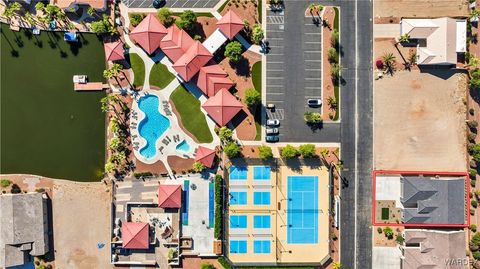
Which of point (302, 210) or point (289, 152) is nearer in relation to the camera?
point (289, 152)

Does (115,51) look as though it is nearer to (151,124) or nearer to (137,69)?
(137,69)

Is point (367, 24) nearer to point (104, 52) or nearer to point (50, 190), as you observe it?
point (104, 52)

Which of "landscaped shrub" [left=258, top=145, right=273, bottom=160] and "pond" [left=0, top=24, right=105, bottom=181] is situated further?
"pond" [left=0, top=24, right=105, bottom=181]

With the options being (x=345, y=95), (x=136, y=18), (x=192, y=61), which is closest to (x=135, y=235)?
(x=192, y=61)

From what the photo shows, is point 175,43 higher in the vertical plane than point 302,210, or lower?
higher

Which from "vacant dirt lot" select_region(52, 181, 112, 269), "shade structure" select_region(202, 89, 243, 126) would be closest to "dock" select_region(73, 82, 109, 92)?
"vacant dirt lot" select_region(52, 181, 112, 269)

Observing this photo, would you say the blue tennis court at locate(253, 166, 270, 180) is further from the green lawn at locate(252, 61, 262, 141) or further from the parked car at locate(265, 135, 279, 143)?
the green lawn at locate(252, 61, 262, 141)

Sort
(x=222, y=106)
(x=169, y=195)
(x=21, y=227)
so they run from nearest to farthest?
(x=222, y=106)
(x=21, y=227)
(x=169, y=195)
